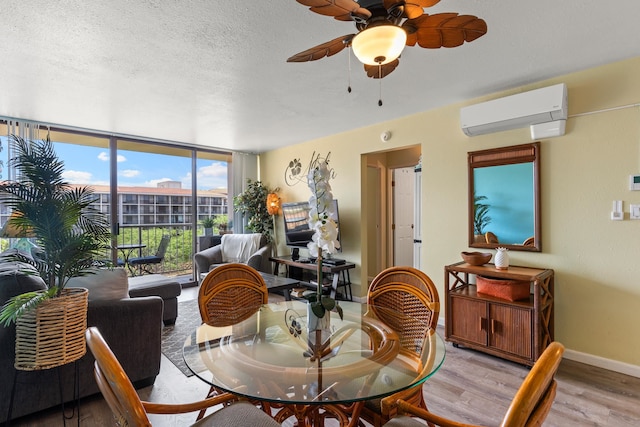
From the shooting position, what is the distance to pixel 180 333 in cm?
326

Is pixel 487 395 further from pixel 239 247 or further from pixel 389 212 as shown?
pixel 239 247

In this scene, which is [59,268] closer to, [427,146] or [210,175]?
[427,146]

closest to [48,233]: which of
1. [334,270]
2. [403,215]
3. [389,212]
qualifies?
[334,270]

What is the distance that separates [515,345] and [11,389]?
3353 mm

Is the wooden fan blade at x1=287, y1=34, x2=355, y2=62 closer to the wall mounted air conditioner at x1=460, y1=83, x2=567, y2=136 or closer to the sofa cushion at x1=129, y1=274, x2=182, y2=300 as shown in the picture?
the wall mounted air conditioner at x1=460, y1=83, x2=567, y2=136

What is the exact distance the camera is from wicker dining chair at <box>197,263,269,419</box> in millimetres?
1887

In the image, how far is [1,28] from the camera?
6.28 ft

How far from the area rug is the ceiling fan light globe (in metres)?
2.02

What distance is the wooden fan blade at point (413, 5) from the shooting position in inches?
49.7

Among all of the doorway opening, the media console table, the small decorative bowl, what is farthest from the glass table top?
the doorway opening

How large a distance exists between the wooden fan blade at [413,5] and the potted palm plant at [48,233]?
1.94 m

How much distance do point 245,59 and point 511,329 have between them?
→ 9.63ft

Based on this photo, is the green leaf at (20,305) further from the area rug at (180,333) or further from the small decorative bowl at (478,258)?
the small decorative bowl at (478,258)

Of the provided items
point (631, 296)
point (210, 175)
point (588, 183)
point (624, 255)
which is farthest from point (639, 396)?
point (210, 175)
